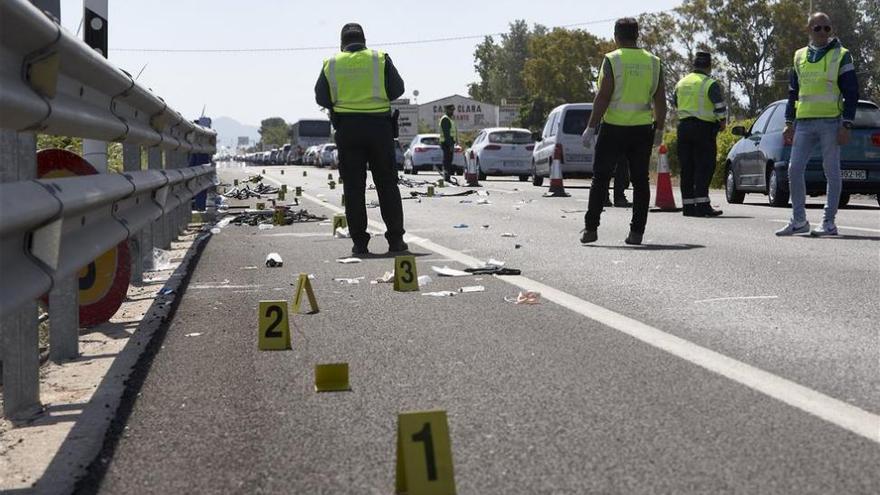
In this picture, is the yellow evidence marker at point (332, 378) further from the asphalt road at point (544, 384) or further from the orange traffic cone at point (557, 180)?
the orange traffic cone at point (557, 180)

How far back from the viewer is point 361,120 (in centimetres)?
1127

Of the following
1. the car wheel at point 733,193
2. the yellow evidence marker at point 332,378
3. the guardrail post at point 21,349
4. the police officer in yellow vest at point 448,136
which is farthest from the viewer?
the police officer in yellow vest at point 448,136

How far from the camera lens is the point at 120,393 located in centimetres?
493

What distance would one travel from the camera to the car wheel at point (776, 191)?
18797 mm

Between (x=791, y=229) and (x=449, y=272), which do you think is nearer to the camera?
(x=449, y=272)

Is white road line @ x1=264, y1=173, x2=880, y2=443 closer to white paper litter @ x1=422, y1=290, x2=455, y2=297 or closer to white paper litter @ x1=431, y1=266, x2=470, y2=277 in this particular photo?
white paper litter @ x1=422, y1=290, x2=455, y2=297

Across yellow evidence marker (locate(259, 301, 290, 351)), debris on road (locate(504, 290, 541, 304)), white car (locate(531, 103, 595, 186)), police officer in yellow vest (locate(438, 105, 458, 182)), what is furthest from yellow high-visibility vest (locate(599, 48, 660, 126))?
police officer in yellow vest (locate(438, 105, 458, 182))

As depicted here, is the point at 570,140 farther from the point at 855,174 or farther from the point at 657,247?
the point at 657,247

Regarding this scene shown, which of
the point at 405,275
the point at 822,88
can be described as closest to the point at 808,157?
the point at 822,88

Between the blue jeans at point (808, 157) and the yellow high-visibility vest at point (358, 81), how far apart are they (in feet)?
13.2

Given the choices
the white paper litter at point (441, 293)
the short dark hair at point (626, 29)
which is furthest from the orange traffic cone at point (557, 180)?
the white paper litter at point (441, 293)

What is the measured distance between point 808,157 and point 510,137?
927 inches

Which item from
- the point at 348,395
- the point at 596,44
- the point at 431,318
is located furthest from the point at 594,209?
the point at 596,44

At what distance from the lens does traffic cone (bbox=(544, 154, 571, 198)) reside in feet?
78.8
